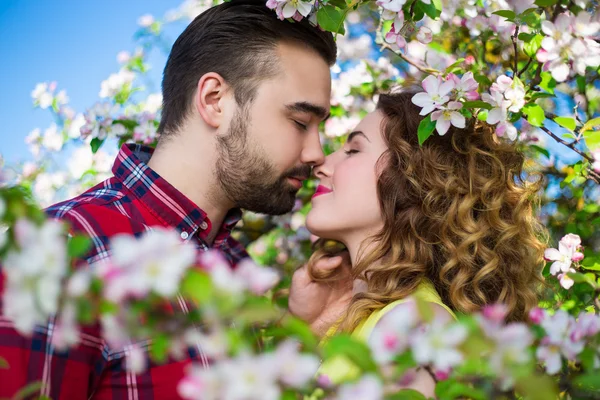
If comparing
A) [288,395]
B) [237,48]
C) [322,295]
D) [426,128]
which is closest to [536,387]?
[288,395]

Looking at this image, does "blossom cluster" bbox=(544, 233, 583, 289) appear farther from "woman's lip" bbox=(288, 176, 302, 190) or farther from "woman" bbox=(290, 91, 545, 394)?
"woman's lip" bbox=(288, 176, 302, 190)

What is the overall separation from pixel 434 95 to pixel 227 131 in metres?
0.87

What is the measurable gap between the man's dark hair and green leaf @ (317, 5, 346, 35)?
21.0 inches

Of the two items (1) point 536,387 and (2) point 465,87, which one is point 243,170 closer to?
(2) point 465,87

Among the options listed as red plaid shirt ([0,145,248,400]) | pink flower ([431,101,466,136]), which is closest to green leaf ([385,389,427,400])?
red plaid shirt ([0,145,248,400])

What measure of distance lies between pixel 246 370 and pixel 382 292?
57.0 inches

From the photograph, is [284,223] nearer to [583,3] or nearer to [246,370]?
[583,3]

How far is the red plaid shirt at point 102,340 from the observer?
1.53 meters

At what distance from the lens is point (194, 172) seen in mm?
2344

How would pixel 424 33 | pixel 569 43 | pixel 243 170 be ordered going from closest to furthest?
pixel 569 43, pixel 424 33, pixel 243 170

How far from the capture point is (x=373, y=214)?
7.47 ft

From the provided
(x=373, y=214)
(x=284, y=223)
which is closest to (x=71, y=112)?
(x=284, y=223)

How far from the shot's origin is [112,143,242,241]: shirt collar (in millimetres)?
2152

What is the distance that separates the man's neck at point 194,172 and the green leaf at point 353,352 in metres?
1.57
